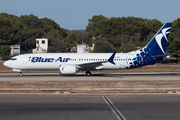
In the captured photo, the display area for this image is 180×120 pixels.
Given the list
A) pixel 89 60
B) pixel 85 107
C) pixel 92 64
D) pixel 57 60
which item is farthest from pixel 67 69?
pixel 85 107

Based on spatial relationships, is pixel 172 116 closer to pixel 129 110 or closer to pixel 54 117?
pixel 129 110

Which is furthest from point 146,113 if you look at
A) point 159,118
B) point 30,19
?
point 30,19

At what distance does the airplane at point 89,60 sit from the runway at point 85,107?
45.4ft

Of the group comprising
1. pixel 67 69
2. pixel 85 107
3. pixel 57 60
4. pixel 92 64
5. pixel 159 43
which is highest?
pixel 159 43

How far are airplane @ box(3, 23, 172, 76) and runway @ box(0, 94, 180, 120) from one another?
45.4ft

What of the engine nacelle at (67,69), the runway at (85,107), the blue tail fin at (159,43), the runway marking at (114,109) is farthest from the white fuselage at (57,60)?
the runway marking at (114,109)

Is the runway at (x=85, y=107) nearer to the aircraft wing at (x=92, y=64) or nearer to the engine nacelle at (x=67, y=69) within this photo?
the engine nacelle at (x=67, y=69)

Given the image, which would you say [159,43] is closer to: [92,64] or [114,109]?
[92,64]

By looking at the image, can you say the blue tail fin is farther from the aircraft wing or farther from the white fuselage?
the aircraft wing

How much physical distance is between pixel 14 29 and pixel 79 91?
88.0 m

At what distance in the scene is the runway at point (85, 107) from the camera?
433 inches

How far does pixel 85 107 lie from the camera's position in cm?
1295

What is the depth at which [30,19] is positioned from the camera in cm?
13700

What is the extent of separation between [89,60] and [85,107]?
18.3 metres
